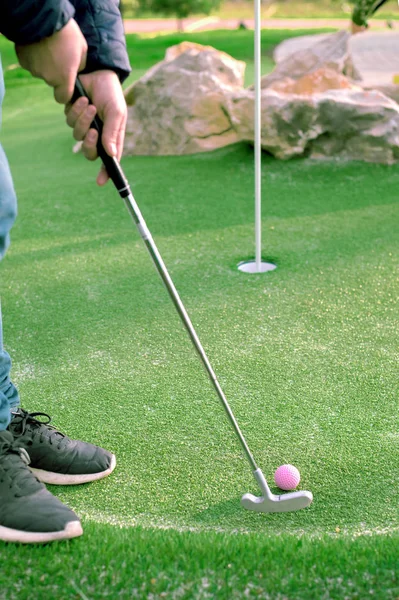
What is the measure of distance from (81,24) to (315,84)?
4.03 meters

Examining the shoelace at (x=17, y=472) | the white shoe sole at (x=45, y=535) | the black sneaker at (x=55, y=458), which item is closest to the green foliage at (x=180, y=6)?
the black sneaker at (x=55, y=458)

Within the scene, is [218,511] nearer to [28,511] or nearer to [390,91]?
[28,511]

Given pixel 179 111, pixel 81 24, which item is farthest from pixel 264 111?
pixel 81 24

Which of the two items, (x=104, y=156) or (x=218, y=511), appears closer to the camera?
(x=104, y=156)

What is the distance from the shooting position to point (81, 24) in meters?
1.45

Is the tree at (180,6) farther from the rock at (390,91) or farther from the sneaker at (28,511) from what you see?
the sneaker at (28,511)

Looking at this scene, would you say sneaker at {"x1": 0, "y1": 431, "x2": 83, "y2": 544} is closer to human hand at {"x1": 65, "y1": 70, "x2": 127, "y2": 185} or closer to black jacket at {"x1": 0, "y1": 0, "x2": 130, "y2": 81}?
human hand at {"x1": 65, "y1": 70, "x2": 127, "y2": 185}

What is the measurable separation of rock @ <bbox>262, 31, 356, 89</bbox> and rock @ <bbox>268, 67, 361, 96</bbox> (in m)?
0.41

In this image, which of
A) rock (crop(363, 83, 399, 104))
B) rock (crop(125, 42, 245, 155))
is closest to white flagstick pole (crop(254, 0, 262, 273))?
rock (crop(125, 42, 245, 155))

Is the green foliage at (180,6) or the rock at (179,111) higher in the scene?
the rock at (179,111)

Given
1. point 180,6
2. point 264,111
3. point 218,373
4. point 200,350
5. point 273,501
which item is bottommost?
point 180,6

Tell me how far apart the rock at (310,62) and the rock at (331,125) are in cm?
118

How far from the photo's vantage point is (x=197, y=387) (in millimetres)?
2182

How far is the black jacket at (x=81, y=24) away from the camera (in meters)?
1.25
